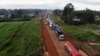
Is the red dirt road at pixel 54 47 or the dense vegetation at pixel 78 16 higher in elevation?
the red dirt road at pixel 54 47

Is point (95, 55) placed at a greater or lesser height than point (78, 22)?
greater

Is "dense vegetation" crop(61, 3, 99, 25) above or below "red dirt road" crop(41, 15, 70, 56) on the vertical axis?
below

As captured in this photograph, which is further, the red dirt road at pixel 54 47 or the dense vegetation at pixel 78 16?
the dense vegetation at pixel 78 16

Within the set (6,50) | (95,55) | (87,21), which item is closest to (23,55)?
(6,50)

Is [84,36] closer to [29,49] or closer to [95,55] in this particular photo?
[29,49]

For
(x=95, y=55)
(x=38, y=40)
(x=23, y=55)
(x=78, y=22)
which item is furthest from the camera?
(x=78, y=22)

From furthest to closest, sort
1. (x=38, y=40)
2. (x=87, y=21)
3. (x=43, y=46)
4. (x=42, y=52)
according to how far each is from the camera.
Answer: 1. (x=87, y=21)
2. (x=38, y=40)
3. (x=43, y=46)
4. (x=42, y=52)

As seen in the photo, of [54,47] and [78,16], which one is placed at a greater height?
[54,47]

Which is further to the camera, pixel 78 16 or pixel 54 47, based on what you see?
pixel 78 16

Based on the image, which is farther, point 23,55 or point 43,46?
point 43,46

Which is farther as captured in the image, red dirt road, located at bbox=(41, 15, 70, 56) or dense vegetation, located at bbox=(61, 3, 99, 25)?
dense vegetation, located at bbox=(61, 3, 99, 25)

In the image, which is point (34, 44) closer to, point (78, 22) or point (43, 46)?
point (43, 46)
